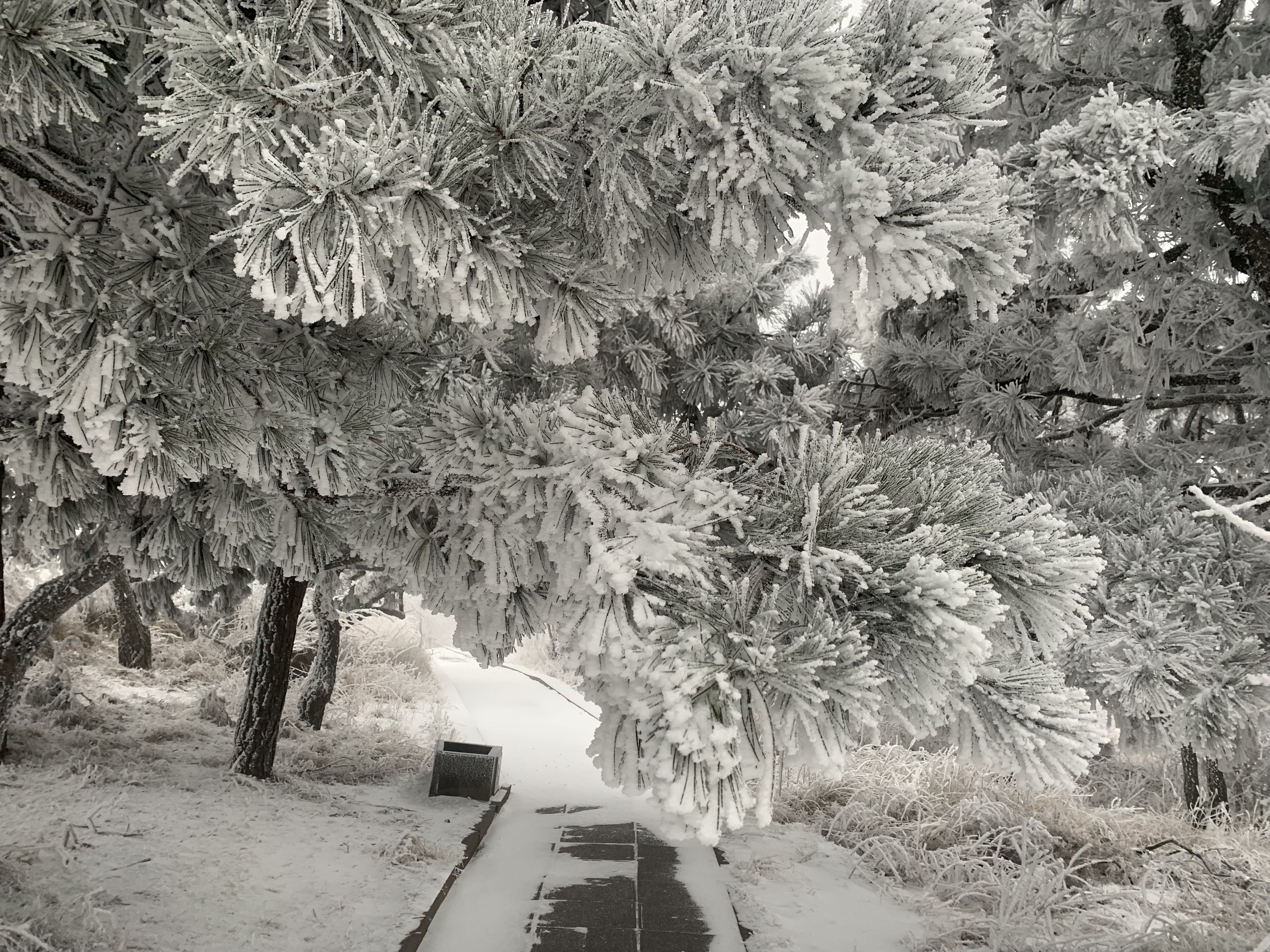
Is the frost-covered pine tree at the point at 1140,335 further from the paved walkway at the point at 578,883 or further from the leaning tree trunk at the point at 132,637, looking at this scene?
the leaning tree trunk at the point at 132,637

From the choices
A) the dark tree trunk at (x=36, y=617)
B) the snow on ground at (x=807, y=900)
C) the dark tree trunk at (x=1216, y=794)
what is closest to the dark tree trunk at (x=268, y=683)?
the dark tree trunk at (x=36, y=617)

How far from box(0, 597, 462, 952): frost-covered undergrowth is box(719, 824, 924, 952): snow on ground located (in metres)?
1.61

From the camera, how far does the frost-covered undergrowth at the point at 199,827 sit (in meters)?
3.06

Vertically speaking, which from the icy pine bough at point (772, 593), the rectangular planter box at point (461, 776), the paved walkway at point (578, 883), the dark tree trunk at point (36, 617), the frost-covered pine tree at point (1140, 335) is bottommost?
the paved walkway at point (578, 883)

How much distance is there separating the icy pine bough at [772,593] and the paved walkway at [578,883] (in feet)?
3.53

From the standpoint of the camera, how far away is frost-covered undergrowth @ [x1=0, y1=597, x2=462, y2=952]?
120 inches

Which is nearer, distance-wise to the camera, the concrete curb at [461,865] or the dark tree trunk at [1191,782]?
the concrete curb at [461,865]

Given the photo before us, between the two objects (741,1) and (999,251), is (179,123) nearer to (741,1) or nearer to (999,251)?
(741,1)

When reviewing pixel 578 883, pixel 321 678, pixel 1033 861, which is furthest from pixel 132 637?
pixel 1033 861

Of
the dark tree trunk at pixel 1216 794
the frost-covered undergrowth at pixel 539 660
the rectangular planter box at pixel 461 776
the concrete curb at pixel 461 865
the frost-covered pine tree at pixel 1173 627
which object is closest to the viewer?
the frost-covered pine tree at pixel 1173 627

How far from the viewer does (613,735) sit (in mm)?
1172

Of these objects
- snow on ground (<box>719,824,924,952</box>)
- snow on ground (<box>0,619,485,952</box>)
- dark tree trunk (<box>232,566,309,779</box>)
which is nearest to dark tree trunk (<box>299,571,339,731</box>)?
snow on ground (<box>0,619,485,952</box>)

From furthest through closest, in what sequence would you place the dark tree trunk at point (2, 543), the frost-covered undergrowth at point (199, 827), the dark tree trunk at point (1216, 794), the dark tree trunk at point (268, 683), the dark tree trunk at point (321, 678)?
the dark tree trunk at point (321, 678)
the dark tree trunk at point (1216, 794)
the dark tree trunk at point (268, 683)
the dark tree trunk at point (2, 543)
the frost-covered undergrowth at point (199, 827)

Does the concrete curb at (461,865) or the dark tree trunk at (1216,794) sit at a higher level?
the dark tree trunk at (1216,794)
